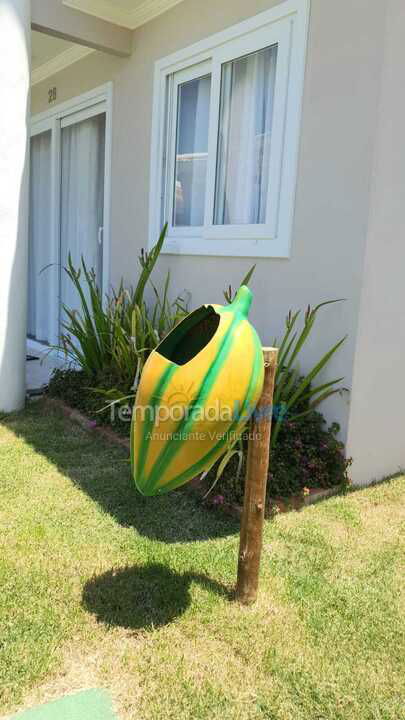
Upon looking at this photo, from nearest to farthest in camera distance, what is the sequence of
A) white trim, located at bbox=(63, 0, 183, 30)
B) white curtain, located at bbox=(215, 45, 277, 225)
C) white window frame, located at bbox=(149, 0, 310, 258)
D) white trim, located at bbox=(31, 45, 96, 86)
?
white window frame, located at bbox=(149, 0, 310, 258) → white curtain, located at bbox=(215, 45, 277, 225) → white trim, located at bbox=(63, 0, 183, 30) → white trim, located at bbox=(31, 45, 96, 86)

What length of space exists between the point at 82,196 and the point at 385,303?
169 inches

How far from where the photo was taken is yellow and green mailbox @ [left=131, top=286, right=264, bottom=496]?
182 cm

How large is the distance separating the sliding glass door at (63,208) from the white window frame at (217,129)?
123 centimetres

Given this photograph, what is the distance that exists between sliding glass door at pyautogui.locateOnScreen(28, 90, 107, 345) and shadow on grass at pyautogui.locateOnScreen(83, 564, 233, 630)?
3.82 m

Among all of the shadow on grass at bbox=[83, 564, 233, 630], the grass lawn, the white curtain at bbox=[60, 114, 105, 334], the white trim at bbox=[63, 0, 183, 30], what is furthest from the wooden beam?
the shadow on grass at bbox=[83, 564, 233, 630]

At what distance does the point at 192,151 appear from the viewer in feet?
15.0

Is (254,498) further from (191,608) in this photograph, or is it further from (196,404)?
(196,404)

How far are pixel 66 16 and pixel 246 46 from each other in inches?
72.5

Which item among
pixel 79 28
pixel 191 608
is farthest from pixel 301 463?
pixel 79 28

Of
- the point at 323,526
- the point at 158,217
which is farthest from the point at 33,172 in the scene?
the point at 323,526

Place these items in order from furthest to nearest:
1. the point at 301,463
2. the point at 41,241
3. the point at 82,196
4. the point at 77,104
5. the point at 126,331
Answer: the point at 41,241, the point at 82,196, the point at 77,104, the point at 126,331, the point at 301,463

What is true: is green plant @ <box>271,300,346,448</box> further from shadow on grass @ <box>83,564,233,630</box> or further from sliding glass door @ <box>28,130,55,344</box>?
sliding glass door @ <box>28,130,55,344</box>

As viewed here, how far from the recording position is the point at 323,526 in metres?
3.01

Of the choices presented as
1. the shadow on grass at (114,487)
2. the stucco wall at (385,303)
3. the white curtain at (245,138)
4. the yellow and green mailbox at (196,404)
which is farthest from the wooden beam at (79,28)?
the yellow and green mailbox at (196,404)
